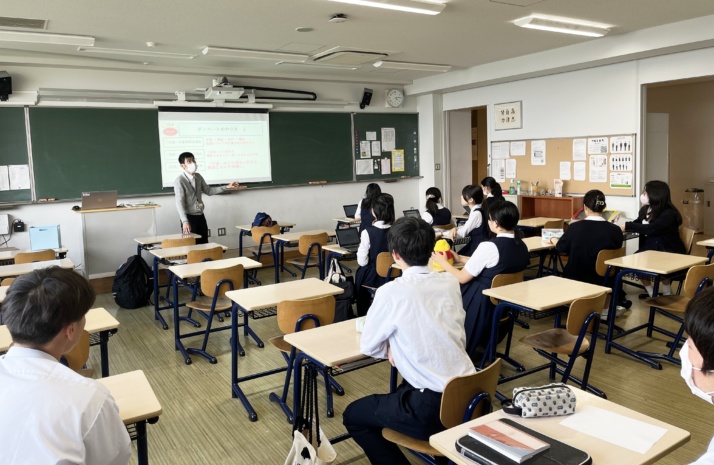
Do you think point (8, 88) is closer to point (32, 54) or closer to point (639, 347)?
point (32, 54)

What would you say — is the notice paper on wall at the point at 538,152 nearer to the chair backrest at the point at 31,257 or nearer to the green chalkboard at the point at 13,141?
the chair backrest at the point at 31,257

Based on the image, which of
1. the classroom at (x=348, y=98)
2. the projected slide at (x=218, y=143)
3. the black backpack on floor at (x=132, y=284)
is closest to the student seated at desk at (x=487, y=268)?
the classroom at (x=348, y=98)

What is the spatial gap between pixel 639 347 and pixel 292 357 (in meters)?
2.92

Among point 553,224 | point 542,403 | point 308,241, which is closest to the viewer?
point 542,403

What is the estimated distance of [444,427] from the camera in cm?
213

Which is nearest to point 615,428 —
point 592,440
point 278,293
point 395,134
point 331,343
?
point 592,440

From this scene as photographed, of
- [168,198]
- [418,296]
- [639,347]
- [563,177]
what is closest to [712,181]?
[563,177]

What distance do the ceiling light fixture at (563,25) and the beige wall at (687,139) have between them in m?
4.49

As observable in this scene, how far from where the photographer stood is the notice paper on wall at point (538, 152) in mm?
8172

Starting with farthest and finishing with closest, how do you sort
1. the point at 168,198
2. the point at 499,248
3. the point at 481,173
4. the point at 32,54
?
the point at 481,173
the point at 168,198
the point at 32,54
the point at 499,248

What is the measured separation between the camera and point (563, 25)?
5754 mm

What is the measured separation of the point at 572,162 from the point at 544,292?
4859 millimetres

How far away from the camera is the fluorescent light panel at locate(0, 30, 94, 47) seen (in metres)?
5.14

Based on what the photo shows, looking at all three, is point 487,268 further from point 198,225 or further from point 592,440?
point 198,225
